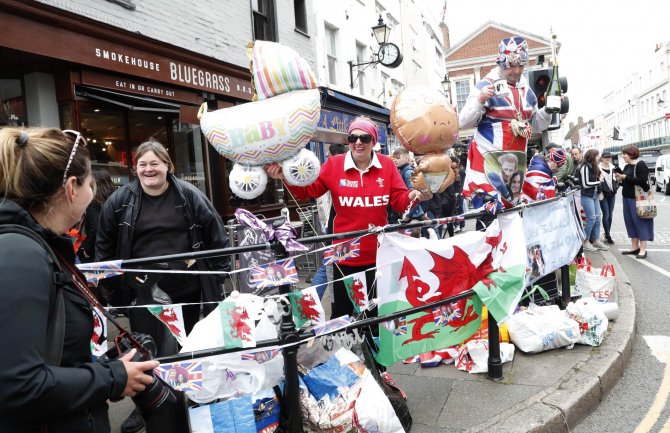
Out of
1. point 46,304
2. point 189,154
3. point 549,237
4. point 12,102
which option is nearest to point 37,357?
point 46,304

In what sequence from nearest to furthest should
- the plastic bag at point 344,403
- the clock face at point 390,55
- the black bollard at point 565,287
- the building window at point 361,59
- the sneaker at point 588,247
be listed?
the plastic bag at point 344,403 < the black bollard at point 565,287 < the sneaker at point 588,247 < the clock face at point 390,55 < the building window at point 361,59

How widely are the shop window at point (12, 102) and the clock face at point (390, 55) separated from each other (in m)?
9.41

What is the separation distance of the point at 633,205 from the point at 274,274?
8.09 m

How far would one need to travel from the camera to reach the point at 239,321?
2.34 m

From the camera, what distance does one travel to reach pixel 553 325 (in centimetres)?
402

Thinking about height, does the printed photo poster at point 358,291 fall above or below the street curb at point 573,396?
above

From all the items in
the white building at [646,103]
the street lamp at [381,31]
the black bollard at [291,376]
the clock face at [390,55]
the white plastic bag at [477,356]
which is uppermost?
the white building at [646,103]

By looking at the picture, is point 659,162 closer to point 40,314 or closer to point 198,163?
point 198,163

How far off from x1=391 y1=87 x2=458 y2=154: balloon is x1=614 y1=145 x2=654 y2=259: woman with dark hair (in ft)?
20.9

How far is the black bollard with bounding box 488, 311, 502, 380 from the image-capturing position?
3.39 meters

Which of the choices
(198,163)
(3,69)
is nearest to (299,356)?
(3,69)

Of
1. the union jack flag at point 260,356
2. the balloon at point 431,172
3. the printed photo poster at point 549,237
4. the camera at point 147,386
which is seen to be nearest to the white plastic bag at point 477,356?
the printed photo poster at point 549,237

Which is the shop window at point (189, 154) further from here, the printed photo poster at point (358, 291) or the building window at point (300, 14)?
the printed photo poster at point (358, 291)

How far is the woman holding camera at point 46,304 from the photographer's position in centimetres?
125
